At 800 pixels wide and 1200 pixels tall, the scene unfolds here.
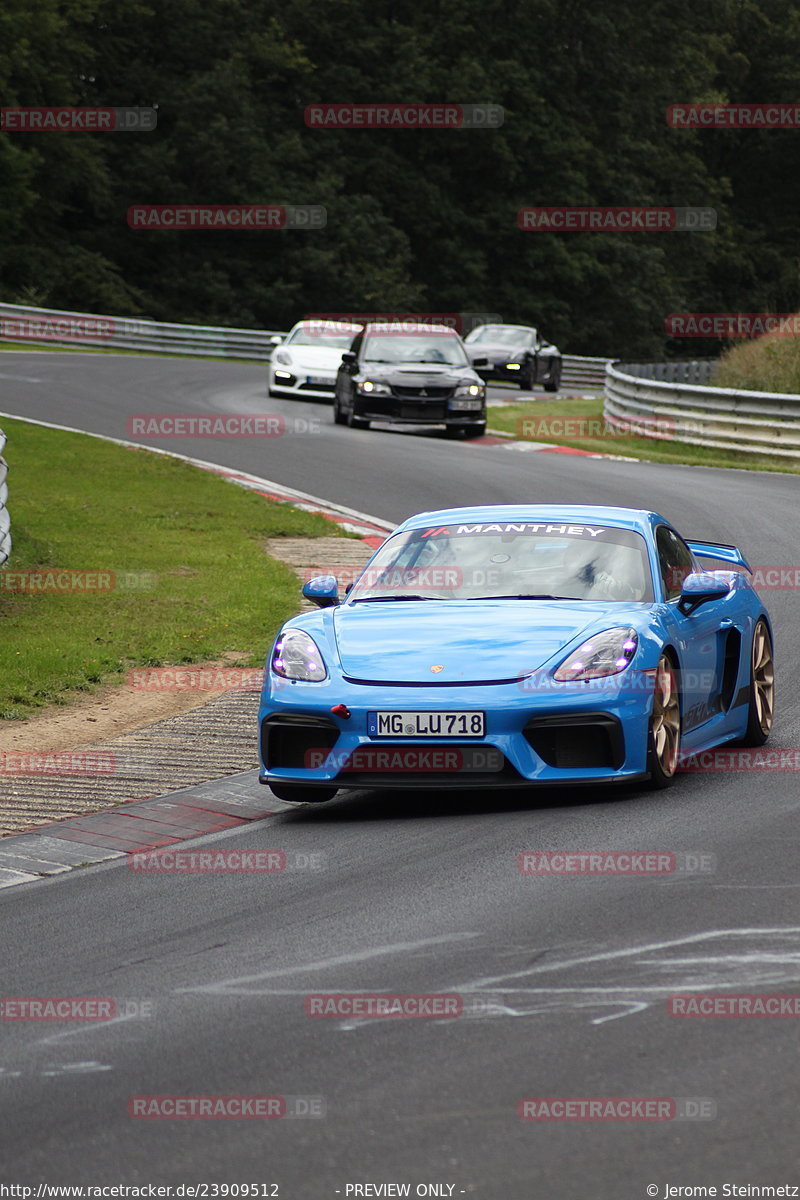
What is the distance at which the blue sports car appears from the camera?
7867 mm

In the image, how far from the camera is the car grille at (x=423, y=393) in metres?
28.4

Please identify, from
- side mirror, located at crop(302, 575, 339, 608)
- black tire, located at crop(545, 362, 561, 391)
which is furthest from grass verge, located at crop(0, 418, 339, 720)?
black tire, located at crop(545, 362, 561, 391)

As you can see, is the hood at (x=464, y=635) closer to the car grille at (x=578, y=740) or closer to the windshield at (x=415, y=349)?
the car grille at (x=578, y=740)

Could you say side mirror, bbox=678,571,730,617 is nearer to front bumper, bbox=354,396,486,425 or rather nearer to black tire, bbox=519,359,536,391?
front bumper, bbox=354,396,486,425

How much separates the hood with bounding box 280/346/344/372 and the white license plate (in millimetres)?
26069

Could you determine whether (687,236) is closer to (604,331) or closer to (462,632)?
(604,331)

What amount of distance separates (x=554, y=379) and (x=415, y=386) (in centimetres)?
1599

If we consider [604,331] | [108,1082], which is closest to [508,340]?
[604,331]

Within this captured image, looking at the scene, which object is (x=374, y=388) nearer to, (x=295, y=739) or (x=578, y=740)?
(x=295, y=739)

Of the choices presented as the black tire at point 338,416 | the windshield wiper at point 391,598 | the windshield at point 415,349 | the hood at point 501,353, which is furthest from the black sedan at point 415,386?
the windshield wiper at point 391,598

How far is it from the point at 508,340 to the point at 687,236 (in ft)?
113

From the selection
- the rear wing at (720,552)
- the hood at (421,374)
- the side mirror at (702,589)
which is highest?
the hood at (421,374)

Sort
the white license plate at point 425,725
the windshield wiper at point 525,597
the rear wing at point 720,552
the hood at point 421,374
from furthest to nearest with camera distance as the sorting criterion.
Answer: the hood at point 421,374, the rear wing at point 720,552, the windshield wiper at point 525,597, the white license plate at point 425,725

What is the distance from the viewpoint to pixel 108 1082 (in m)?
4.79
